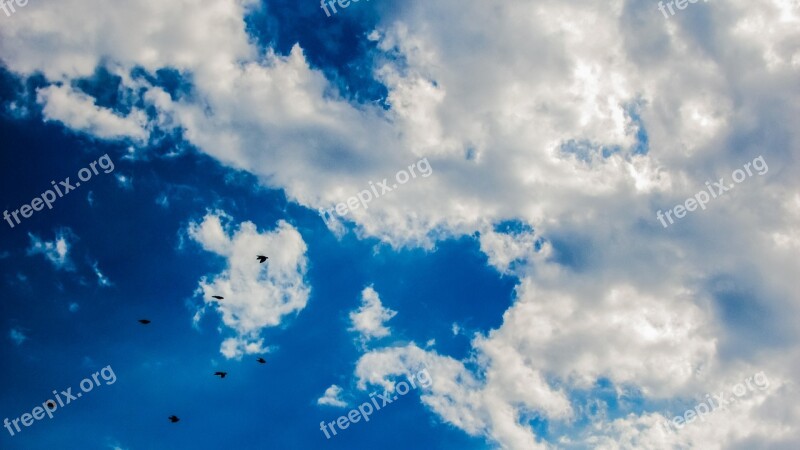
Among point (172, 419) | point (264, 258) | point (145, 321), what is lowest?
point (172, 419)

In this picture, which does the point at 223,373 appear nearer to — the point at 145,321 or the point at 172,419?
the point at 172,419

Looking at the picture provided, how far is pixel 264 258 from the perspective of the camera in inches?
1825

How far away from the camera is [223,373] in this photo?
5422 centimetres

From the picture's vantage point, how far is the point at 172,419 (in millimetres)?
52594

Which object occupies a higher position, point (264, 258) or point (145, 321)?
point (145, 321)

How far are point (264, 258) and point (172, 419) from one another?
76.9 ft

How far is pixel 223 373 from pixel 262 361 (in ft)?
15.0

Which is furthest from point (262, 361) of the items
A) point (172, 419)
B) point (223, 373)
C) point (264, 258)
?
point (264, 258)

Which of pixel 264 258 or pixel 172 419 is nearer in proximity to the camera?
pixel 264 258

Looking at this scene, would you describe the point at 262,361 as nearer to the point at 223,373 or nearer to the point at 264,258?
the point at 223,373

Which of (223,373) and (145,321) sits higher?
(145,321)

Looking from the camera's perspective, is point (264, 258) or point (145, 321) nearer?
point (264, 258)

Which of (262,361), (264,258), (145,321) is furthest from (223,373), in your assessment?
(264,258)

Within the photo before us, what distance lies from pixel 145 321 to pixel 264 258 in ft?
62.1
